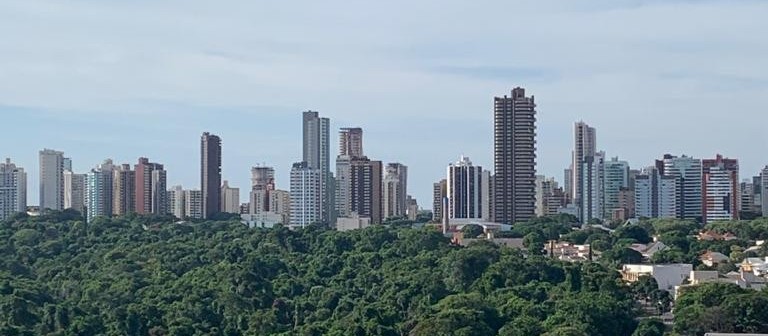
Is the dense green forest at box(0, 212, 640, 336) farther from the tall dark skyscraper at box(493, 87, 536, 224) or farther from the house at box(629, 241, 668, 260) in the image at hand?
the tall dark skyscraper at box(493, 87, 536, 224)

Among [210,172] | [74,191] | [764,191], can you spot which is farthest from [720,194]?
[74,191]

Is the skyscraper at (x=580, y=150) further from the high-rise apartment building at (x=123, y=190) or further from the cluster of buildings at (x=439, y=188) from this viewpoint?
the high-rise apartment building at (x=123, y=190)

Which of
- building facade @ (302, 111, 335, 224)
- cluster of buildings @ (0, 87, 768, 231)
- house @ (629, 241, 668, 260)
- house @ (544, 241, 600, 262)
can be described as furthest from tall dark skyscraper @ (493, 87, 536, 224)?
house @ (629, 241, 668, 260)

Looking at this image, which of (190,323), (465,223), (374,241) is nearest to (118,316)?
(190,323)

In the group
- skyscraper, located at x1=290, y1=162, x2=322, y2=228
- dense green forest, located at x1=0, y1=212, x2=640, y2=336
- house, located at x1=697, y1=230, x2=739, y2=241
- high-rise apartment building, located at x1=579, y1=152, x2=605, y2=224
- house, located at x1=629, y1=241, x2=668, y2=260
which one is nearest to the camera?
dense green forest, located at x1=0, y1=212, x2=640, y2=336

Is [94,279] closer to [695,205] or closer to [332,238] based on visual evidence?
[332,238]

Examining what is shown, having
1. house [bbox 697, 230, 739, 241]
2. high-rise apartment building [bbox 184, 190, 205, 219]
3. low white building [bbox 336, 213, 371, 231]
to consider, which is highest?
high-rise apartment building [bbox 184, 190, 205, 219]

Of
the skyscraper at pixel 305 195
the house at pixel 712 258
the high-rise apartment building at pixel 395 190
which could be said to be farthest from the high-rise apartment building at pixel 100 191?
the house at pixel 712 258
